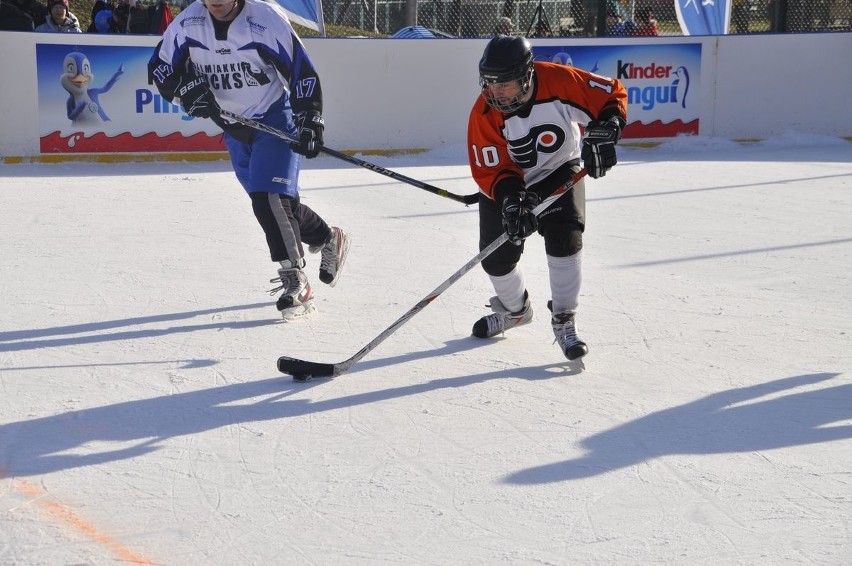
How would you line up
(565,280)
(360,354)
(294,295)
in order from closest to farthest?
(360,354) → (565,280) → (294,295)

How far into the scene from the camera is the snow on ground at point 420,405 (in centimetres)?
223

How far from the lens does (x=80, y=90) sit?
8055mm

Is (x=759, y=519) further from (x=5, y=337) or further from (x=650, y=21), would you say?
(x=650, y=21)

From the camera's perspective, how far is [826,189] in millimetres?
6980

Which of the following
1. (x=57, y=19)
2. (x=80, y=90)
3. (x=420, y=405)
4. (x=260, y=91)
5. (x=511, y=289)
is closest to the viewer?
(x=420, y=405)

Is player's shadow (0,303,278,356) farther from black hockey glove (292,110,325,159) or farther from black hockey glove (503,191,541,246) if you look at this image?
black hockey glove (503,191,541,246)

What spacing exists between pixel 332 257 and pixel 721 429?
2.10m

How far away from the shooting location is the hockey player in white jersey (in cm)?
402

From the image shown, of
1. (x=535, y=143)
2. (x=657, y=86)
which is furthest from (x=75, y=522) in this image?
(x=657, y=86)

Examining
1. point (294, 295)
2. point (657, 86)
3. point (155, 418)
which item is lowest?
point (155, 418)

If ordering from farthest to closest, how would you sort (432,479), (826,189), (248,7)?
(826,189) < (248,7) < (432,479)

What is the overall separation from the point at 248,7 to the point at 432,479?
2.28 metres

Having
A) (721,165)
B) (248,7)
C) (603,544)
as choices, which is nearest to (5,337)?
(248,7)

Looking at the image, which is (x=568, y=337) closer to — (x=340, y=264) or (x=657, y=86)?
(x=340, y=264)
